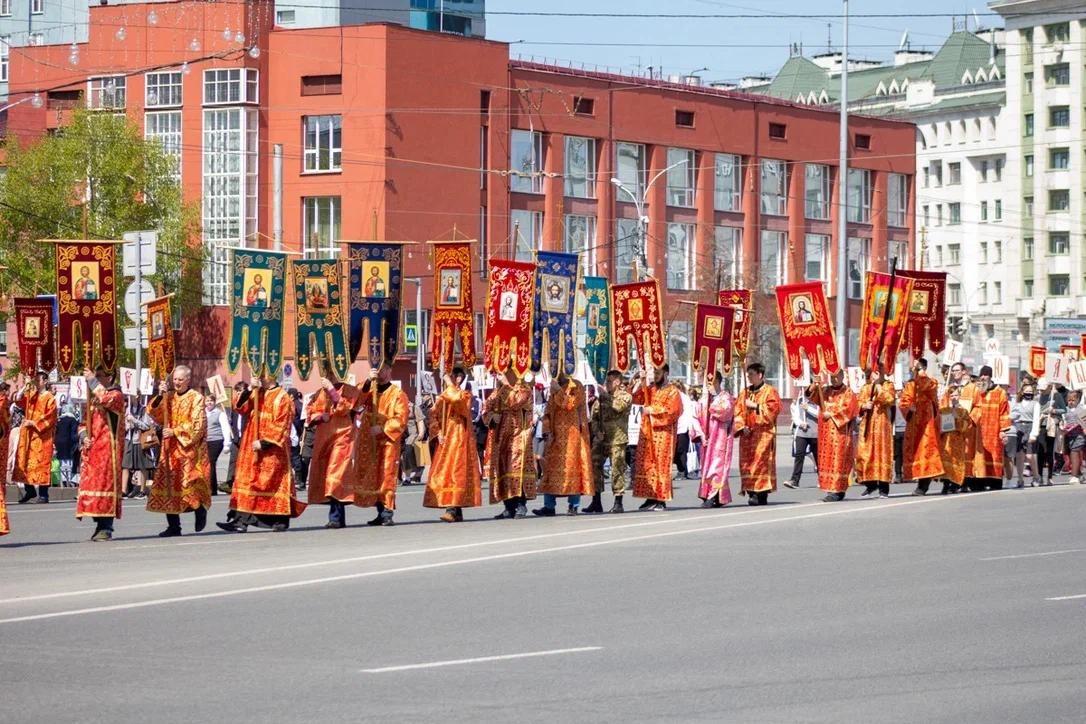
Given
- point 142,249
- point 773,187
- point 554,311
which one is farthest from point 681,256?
point 554,311

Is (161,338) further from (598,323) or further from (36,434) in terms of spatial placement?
(598,323)

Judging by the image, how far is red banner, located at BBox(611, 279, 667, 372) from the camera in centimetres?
2661

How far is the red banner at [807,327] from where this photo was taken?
28266 millimetres

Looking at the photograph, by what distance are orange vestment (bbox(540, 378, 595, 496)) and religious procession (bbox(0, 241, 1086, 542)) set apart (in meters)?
0.03

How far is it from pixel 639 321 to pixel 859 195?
175ft

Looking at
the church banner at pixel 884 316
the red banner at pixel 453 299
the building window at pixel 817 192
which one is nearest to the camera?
the red banner at pixel 453 299

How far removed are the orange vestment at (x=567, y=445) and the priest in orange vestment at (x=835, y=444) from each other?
3.83 metres

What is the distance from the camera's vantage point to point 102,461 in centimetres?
1986

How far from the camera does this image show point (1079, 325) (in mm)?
83375

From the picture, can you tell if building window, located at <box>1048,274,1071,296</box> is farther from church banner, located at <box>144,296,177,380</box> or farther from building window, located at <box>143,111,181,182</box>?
church banner, located at <box>144,296,177,380</box>

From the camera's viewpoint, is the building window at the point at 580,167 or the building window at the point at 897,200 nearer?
the building window at the point at 580,167

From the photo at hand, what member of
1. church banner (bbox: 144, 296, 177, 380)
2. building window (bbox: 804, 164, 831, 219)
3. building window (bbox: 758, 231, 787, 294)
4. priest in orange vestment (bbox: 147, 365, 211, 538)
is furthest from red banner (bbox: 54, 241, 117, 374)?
building window (bbox: 804, 164, 831, 219)

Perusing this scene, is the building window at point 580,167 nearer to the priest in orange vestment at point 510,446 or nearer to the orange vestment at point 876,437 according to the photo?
the orange vestment at point 876,437

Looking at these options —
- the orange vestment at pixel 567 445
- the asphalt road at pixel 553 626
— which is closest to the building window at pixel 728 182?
the orange vestment at pixel 567 445
